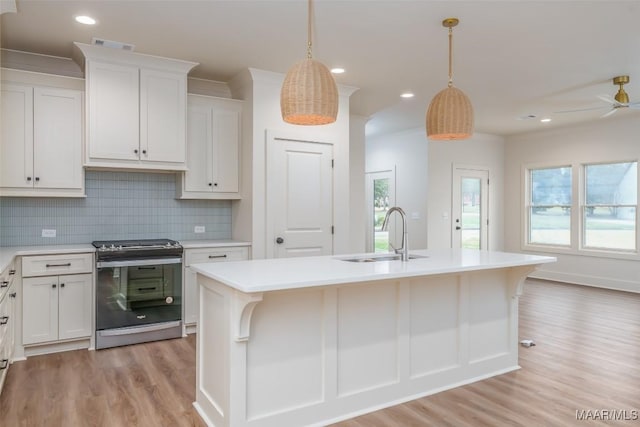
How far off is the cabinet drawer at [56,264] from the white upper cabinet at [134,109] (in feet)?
2.72

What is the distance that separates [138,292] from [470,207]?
608cm

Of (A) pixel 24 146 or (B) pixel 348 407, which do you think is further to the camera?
(A) pixel 24 146

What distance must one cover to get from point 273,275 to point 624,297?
5966 mm

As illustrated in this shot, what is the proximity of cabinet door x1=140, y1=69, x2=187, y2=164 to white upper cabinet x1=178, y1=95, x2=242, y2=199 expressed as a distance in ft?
0.63

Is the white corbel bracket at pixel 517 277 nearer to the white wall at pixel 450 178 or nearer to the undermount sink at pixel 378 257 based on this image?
the undermount sink at pixel 378 257

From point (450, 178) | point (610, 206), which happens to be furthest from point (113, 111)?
point (610, 206)

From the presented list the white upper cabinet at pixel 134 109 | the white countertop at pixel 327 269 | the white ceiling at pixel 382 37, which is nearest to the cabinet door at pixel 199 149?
the white upper cabinet at pixel 134 109

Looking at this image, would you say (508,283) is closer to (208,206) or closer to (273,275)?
(273,275)

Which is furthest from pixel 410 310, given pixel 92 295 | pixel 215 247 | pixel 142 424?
pixel 92 295

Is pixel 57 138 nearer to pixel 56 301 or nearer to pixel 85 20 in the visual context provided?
pixel 85 20

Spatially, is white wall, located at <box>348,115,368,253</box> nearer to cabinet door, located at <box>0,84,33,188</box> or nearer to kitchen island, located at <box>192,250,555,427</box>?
kitchen island, located at <box>192,250,555,427</box>

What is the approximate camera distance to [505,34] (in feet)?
11.3

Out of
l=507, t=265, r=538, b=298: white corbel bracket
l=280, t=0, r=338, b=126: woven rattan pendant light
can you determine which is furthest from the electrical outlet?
l=507, t=265, r=538, b=298: white corbel bracket

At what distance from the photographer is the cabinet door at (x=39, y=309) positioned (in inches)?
141
